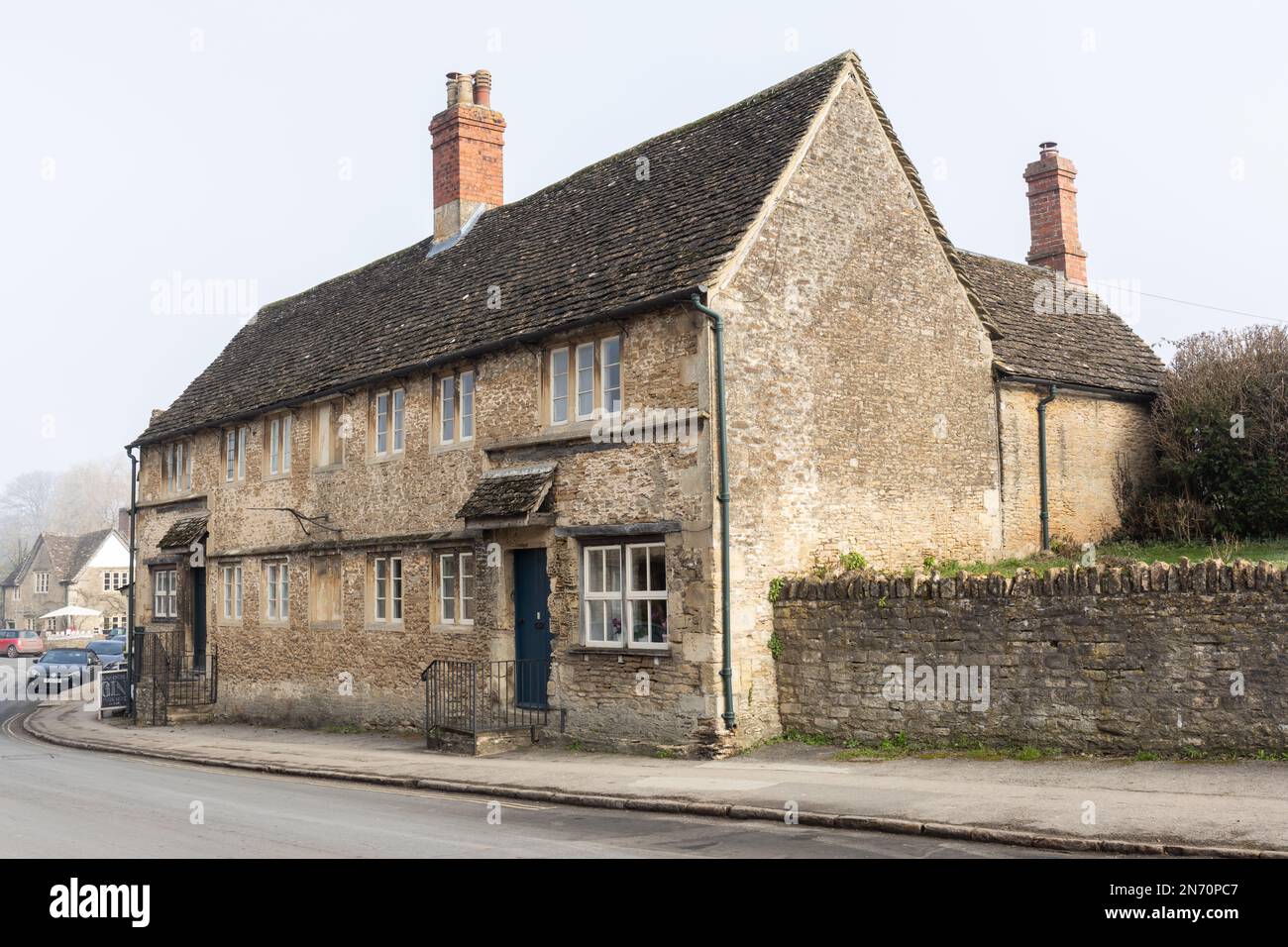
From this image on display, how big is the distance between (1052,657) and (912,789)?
2671 millimetres

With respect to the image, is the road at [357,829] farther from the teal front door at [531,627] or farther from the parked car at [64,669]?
the parked car at [64,669]

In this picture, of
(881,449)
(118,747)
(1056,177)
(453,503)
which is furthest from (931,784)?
(1056,177)

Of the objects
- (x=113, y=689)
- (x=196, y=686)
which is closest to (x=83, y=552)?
(x=113, y=689)

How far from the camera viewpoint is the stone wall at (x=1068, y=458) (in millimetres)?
19844

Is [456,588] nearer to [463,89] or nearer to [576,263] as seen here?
[576,263]

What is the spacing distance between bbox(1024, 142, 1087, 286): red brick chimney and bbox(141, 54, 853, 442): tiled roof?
11303 millimetres

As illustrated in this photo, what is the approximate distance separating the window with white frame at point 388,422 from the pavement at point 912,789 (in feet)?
18.8

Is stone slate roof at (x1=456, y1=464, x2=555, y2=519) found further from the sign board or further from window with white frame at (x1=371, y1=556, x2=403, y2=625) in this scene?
the sign board

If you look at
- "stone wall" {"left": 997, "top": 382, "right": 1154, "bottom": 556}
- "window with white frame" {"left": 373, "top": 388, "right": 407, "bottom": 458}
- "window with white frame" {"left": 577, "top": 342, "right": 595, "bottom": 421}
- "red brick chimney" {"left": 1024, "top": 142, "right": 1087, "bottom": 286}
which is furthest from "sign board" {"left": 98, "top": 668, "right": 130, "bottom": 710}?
"red brick chimney" {"left": 1024, "top": 142, "right": 1087, "bottom": 286}

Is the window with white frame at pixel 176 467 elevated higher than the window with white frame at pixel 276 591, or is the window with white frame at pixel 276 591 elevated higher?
the window with white frame at pixel 176 467

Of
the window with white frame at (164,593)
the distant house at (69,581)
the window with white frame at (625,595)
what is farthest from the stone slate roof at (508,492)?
the distant house at (69,581)

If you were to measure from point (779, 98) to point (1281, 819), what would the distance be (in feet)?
43.1

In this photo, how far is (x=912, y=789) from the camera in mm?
11719
